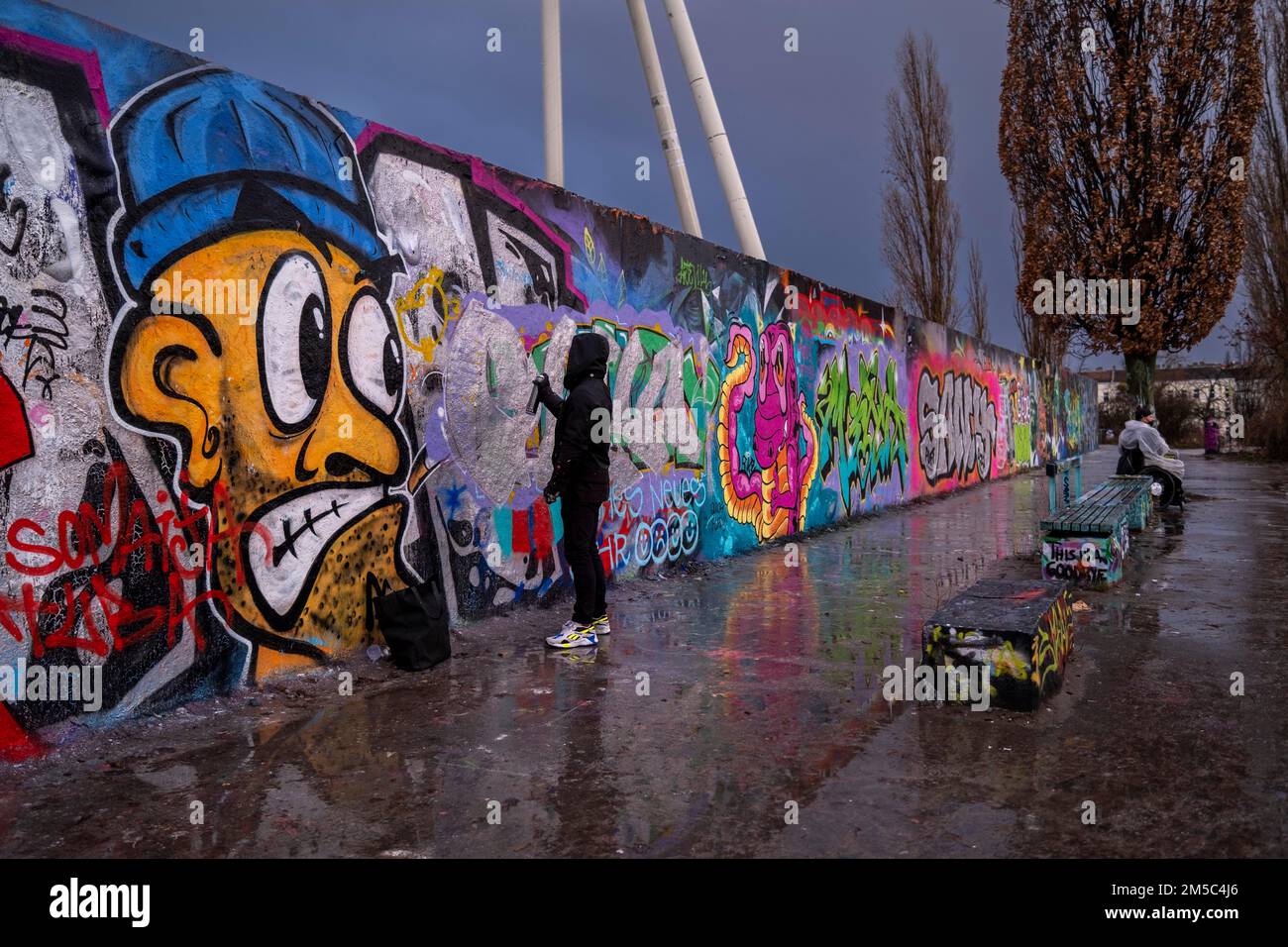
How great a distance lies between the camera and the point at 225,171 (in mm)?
4402

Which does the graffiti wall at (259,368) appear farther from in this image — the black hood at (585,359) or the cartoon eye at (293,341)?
the black hood at (585,359)

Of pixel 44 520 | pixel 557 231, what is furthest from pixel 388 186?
pixel 44 520

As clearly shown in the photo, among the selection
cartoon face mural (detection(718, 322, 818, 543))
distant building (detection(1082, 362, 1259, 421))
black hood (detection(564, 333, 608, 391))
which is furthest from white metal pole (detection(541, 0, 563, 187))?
distant building (detection(1082, 362, 1259, 421))

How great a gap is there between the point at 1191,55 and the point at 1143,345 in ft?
20.9

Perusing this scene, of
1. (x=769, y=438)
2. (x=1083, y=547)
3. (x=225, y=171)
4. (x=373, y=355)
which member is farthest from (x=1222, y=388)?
(x=225, y=171)

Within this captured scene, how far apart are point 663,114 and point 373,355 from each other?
44.8 feet

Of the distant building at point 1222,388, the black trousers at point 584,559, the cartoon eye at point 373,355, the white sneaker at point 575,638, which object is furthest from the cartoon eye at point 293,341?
the distant building at point 1222,388

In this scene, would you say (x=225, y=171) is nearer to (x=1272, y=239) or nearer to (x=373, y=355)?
(x=373, y=355)

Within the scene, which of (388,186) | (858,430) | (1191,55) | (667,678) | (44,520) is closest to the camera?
(44,520)

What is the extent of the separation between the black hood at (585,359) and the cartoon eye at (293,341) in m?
1.46

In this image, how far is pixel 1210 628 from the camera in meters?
5.62
